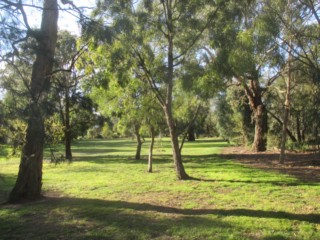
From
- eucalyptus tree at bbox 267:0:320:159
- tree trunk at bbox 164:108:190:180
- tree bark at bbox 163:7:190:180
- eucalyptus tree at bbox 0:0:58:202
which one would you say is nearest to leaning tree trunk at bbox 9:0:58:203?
eucalyptus tree at bbox 0:0:58:202

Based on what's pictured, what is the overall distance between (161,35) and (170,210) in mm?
6981

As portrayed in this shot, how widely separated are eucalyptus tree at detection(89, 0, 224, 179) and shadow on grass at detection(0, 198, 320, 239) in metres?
5.18

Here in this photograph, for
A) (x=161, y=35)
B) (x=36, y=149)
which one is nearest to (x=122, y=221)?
(x=36, y=149)

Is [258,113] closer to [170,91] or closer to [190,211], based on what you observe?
[170,91]

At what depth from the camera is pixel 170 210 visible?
901cm

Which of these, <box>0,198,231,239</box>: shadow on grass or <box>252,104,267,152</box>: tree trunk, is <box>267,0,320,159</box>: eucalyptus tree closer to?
<box>0,198,231,239</box>: shadow on grass

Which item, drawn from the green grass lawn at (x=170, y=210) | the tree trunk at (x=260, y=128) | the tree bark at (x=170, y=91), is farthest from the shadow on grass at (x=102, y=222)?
the tree trunk at (x=260, y=128)

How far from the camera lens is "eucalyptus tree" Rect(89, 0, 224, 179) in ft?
38.8

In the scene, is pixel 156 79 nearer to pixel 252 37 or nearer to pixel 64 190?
pixel 252 37

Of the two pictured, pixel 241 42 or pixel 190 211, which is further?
pixel 241 42

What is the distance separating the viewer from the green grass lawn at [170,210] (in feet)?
23.0

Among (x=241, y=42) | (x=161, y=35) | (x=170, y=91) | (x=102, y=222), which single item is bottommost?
(x=102, y=222)

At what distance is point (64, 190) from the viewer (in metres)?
12.7

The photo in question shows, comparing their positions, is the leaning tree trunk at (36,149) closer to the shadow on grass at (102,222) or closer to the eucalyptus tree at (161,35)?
the shadow on grass at (102,222)
